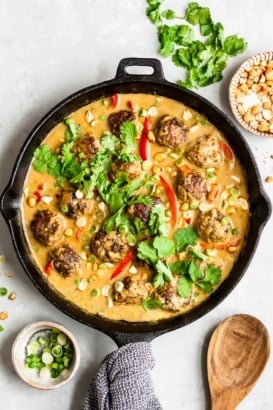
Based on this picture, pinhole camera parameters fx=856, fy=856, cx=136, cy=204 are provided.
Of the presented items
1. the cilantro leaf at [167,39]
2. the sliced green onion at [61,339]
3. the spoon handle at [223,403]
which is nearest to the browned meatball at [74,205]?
the sliced green onion at [61,339]

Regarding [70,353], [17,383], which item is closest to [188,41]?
[70,353]

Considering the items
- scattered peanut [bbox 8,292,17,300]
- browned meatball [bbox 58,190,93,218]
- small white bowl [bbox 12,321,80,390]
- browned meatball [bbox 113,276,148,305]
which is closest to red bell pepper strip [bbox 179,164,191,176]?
browned meatball [bbox 58,190,93,218]

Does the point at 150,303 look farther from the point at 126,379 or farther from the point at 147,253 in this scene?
the point at 126,379

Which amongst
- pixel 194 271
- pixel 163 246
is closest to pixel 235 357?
pixel 194 271

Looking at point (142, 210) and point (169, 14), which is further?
point (169, 14)

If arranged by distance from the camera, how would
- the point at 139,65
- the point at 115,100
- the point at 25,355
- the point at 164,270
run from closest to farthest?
the point at 139,65
the point at 164,270
the point at 115,100
the point at 25,355

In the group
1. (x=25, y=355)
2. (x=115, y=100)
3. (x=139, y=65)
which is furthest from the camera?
(x=25, y=355)

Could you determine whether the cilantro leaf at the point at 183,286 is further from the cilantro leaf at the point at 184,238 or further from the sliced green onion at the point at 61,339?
the sliced green onion at the point at 61,339
